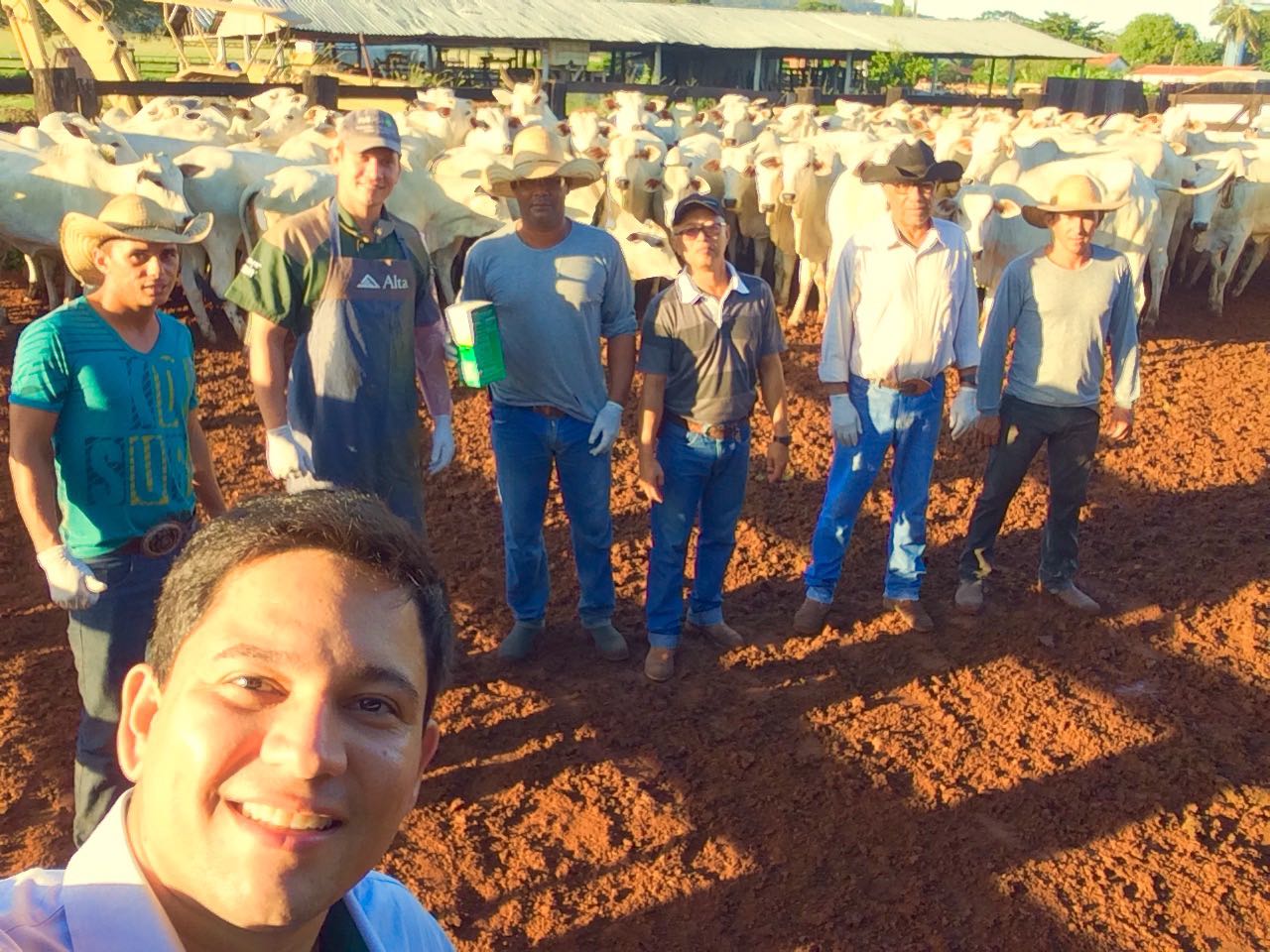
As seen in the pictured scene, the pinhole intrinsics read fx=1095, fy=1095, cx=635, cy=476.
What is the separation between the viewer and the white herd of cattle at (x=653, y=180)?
380 inches

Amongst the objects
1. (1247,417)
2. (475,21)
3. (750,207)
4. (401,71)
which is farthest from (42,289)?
(401,71)

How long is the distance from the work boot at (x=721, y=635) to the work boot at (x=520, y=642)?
0.79 m

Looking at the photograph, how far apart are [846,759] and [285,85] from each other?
1388 cm

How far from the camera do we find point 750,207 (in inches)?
504

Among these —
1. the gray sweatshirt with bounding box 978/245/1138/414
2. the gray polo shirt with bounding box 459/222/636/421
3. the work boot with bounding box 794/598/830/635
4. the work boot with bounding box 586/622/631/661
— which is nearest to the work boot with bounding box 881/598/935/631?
the work boot with bounding box 794/598/830/635

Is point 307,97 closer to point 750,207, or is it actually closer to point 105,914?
point 750,207

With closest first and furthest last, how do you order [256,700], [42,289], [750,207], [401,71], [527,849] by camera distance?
1. [256,700]
2. [527,849]
3. [42,289]
4. [750,207]
5. [401,71]

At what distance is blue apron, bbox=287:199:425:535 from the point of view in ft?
12.8

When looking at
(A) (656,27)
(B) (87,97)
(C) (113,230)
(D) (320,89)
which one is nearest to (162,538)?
(C) (113,230)

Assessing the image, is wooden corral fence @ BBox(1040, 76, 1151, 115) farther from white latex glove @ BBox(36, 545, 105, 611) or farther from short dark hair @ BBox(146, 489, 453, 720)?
short dark hair @ BBox(146, 489, 453, 720)

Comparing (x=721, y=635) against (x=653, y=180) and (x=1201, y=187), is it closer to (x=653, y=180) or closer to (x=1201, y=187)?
(x=653, y=180)

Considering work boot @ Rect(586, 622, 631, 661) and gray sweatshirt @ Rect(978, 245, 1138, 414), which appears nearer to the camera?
work boot @ Rect(586, 622, 631, 661)

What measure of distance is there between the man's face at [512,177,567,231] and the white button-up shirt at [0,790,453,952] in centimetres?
350

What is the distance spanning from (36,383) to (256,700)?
87.2 inches
